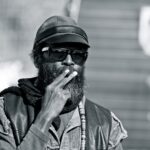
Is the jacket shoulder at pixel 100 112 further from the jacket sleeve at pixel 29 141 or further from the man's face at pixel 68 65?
the jacket sleeve at pixel 29 141

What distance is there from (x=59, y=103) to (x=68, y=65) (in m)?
0.24

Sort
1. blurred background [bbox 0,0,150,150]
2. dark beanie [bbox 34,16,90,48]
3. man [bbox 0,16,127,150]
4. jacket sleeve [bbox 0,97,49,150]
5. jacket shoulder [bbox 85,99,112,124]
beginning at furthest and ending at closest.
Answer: blurred background [bbox 0,0,150,150] → jacket shoulder [bbox 85,99,112,124] → dark beanie [bbox 34,16,90,48] → man [bbox 0,16,127,150] → jacket sleeve [bbox 0,97,49,150]

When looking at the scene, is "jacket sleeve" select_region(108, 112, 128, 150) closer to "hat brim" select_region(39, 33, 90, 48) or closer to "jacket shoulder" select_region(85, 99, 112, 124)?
"jacket shoulder" select_region(85, 99, 112, 124)

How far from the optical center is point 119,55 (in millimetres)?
10234

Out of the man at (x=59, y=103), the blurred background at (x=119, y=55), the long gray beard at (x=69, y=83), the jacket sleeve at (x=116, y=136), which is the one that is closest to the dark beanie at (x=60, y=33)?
the man at (x=59, y=103)

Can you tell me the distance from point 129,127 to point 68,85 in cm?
685

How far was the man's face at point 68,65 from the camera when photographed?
3471 millimetres

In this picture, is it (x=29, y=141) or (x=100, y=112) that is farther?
(x=100, y=112)

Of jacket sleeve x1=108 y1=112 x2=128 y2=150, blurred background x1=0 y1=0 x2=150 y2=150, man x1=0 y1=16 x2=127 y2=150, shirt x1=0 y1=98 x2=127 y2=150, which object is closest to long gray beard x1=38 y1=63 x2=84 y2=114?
man x1=0 y1=16 x2=127 y2=150

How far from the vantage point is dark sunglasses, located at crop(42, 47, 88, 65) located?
11.5 ft

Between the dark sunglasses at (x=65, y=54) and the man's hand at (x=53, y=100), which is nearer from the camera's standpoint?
the man's hand at (x=53, y=100)

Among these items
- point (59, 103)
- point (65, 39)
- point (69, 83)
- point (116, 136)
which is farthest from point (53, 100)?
point (116, 136)

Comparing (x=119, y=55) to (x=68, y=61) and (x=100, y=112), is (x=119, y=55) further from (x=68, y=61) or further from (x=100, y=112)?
(x=68, y=61)

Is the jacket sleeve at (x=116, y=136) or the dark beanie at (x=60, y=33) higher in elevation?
the dark beanie at (x=60, y=33)
